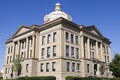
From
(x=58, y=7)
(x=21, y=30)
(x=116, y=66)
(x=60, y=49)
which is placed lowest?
(x=116, y=66)

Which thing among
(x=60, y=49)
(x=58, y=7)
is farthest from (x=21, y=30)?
(x=60, y=49)

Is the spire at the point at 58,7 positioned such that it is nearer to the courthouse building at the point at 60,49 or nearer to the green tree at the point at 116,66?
the courthouse building at the point at 60,49

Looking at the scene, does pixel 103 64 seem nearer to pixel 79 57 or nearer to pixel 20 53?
pixel 79 57

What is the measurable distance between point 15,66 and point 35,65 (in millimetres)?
6891

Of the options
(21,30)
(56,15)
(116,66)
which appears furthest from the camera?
(56,15)

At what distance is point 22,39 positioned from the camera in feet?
184

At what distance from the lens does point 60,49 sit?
142ft

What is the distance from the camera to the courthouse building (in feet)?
145

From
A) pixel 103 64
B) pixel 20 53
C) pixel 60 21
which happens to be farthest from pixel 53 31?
pixel 103 64

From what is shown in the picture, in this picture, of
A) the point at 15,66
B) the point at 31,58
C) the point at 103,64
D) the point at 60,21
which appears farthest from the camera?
the point at 103,64

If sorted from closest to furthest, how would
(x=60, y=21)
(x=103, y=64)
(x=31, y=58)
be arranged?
(x=60, y=21) → (x=31, y=58) → (x=103, y=64)

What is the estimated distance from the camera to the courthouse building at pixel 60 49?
145 ft

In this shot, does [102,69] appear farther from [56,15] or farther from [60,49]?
[56,15]

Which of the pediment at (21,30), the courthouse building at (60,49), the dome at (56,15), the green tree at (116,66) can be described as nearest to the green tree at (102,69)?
the courthouse building at (60,49)
